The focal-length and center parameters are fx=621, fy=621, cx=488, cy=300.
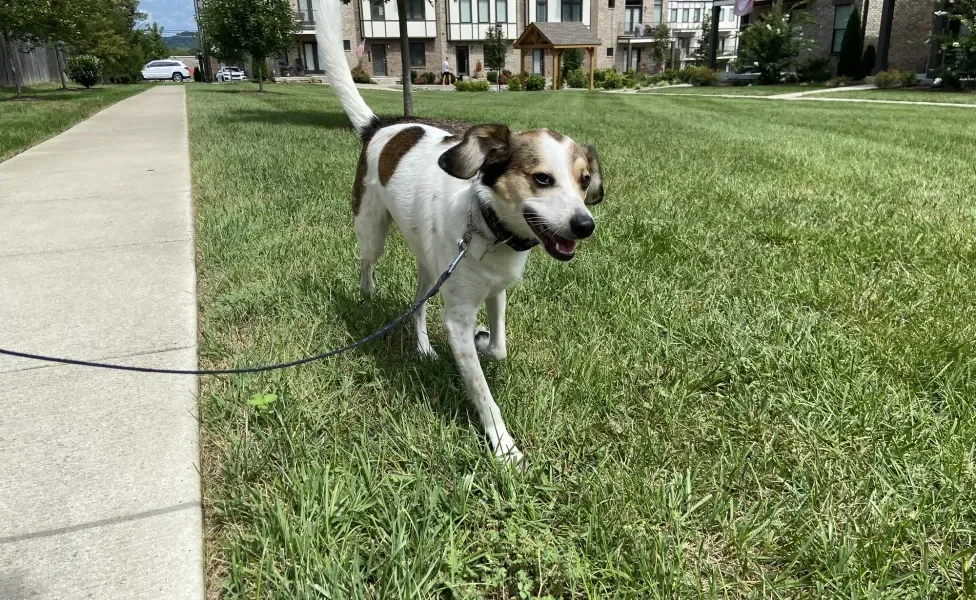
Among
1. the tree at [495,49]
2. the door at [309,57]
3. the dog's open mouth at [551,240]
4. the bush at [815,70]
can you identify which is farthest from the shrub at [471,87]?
the dog's open mouth at [551,240]

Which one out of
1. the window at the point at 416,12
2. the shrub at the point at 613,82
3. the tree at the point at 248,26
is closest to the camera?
the tree at the point at 248,26

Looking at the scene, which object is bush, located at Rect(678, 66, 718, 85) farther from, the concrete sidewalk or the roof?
the concrete sidewalk

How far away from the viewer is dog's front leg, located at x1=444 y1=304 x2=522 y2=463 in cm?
237

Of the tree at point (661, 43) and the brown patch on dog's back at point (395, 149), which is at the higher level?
the tree at point (661, 43)

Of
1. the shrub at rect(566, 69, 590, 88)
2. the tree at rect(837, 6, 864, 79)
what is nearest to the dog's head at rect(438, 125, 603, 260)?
the tree at rect(837, 6, 864, 79)

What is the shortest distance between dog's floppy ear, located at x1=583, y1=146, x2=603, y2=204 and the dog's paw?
2.68 ft

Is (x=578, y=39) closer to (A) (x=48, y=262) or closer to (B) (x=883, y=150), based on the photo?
(B) (x=883, y=150)

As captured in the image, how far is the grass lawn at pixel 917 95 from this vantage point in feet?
66.2

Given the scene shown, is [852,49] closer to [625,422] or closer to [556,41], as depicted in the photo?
[556,41]

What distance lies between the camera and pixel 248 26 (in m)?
25.0

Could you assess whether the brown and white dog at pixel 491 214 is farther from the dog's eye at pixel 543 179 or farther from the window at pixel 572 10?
the window at pixel 572 10

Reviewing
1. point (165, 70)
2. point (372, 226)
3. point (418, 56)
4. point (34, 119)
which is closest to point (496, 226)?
point (372, 226)

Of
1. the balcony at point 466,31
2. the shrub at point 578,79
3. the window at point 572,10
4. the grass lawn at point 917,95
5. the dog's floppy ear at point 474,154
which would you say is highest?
the window at point 572,10

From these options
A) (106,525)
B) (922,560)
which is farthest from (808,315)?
(106,525)
